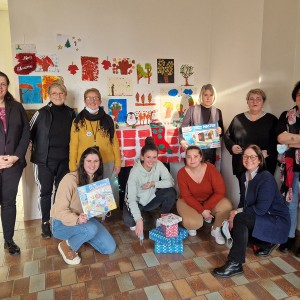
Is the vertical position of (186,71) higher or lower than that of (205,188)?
higher

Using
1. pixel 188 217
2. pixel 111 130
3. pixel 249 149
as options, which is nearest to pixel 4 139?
pixel 111 130

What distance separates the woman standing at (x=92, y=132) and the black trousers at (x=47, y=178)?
12cm

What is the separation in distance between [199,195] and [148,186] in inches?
20.9

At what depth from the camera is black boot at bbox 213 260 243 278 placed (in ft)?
7.24

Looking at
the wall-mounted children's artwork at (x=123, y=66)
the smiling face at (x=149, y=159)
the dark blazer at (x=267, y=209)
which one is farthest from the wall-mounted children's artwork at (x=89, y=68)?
the dark blazer at (x=267, y=209)

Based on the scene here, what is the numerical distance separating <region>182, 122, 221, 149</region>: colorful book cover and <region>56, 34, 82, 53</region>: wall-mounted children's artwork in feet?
4.96

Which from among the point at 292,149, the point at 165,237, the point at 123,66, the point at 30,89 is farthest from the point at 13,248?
the point at 292,149

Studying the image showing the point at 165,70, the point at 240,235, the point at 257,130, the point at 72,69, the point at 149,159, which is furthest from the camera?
the point at 165,70

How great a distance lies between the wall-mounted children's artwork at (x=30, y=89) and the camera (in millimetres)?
3143

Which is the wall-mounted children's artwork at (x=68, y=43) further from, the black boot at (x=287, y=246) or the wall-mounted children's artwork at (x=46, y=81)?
the black boot at (x=287, y=246)

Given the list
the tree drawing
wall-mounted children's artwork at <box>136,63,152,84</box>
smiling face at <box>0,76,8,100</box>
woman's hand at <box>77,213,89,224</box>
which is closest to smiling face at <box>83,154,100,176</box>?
woman's hand at <box>77,213,89,224</box>

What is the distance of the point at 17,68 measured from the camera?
122 inches

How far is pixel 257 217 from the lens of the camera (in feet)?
7.55

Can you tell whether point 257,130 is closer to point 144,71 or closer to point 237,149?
point 237,149
